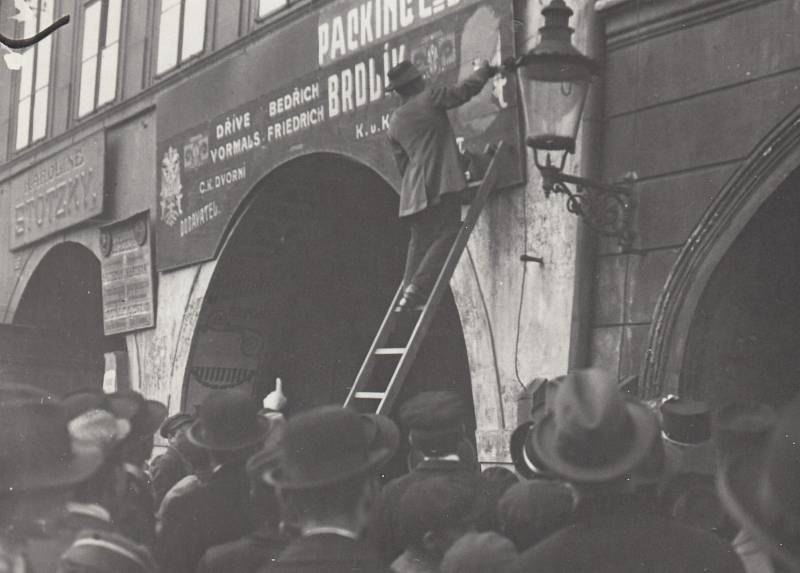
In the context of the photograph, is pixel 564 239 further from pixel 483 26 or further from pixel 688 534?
pixel 688 534

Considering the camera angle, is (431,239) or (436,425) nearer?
(436,425)

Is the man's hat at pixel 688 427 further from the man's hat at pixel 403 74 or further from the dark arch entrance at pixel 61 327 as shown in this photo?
the dark arch entrance at pixel 61 327

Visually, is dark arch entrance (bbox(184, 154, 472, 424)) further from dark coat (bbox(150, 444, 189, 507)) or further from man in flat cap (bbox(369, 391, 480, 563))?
man in flat cap (bbox(369, 391, 480, 563))

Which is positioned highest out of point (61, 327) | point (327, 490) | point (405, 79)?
point (405, 79)

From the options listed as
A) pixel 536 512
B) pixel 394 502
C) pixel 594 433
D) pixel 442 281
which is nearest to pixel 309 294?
pixel 442 281

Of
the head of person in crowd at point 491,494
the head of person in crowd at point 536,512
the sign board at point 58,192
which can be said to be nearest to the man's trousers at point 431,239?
the head of person in crowd at point 491,494

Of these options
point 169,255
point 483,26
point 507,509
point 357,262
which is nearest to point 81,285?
point 169,255

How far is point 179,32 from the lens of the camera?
1152 cm

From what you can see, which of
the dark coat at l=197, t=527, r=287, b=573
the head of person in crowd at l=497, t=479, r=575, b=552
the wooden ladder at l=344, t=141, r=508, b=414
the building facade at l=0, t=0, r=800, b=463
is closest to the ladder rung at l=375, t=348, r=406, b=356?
the wooden ladder at l=344, t=141, r=508, b=414

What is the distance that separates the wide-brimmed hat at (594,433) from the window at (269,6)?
7.40 meters

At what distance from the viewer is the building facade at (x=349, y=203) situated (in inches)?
248

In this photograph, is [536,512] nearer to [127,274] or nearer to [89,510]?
[89,510]

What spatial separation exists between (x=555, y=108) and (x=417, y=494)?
10.3 ft

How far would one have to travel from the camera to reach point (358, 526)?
3.03m
